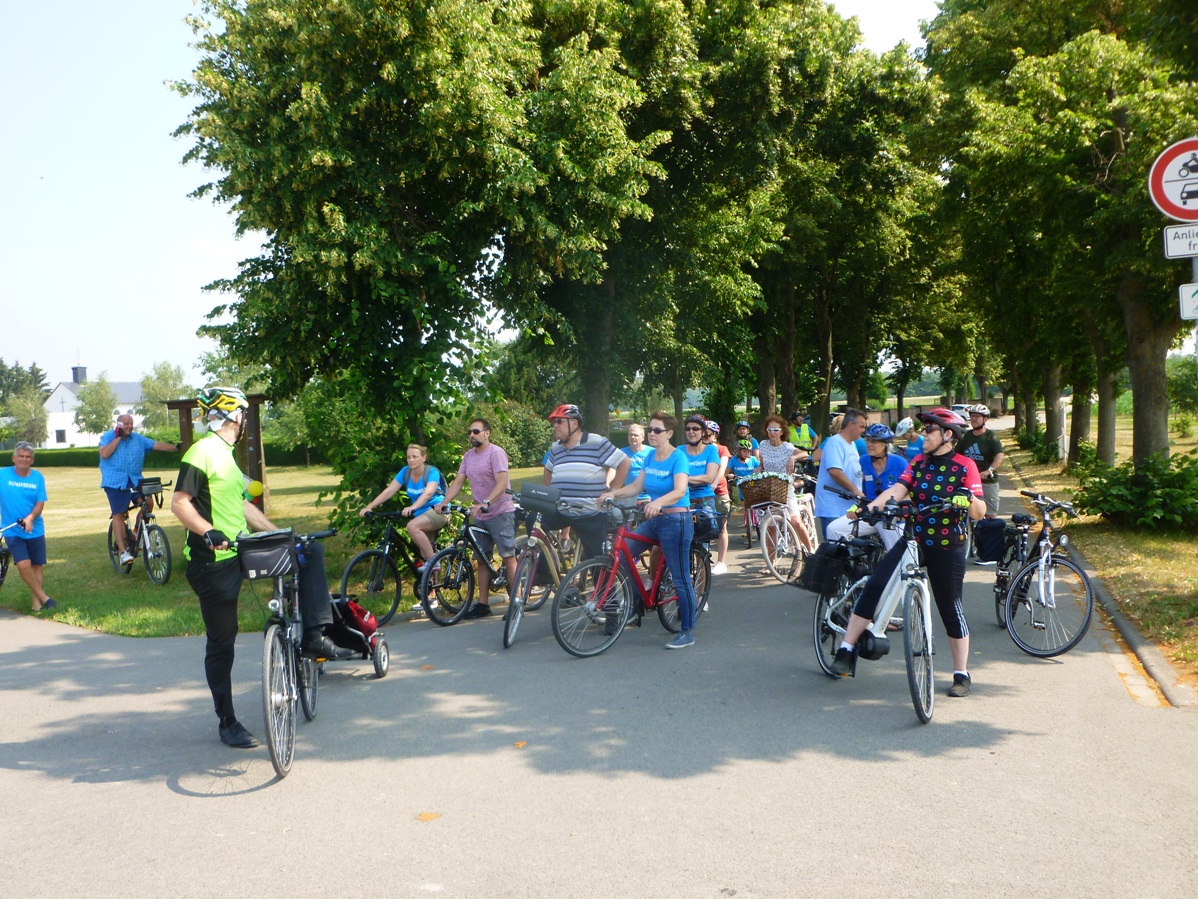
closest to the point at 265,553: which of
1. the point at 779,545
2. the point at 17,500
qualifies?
the point at 17,500

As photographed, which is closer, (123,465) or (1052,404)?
(123,465)

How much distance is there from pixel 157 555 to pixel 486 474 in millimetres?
5546

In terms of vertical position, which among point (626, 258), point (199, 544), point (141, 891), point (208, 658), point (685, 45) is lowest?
point (141, 891)

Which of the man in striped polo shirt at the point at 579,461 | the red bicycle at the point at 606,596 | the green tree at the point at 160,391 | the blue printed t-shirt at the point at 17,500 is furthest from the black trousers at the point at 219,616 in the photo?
the green tree at the point at 160,391

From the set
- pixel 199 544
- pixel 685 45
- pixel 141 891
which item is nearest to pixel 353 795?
pixel 141 891

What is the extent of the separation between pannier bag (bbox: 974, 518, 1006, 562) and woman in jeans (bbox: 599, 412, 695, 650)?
2.69 metres

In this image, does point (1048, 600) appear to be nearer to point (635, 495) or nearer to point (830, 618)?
point (830, 618)

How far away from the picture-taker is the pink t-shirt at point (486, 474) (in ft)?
32.1

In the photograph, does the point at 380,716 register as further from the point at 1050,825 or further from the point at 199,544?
the point at 1050,825

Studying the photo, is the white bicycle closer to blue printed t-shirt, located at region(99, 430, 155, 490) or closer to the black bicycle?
the black bicycle

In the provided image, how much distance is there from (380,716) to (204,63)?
8155mm

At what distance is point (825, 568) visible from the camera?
718cm

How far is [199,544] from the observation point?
5688mm

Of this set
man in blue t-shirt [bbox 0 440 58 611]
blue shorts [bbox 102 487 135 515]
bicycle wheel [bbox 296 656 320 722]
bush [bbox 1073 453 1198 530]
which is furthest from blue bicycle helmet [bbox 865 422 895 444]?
blue shorts [bbox 102 487 135 515]
